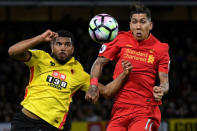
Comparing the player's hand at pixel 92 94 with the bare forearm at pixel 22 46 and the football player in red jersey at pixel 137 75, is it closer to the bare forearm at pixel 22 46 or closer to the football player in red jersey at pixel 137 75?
the football player in red jersey at pixel 137 75

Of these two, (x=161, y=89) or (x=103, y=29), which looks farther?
(x=103, y=29)

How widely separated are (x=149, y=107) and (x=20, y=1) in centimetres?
897

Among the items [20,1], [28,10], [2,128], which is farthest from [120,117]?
[28,10]

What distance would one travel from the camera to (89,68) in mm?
13523

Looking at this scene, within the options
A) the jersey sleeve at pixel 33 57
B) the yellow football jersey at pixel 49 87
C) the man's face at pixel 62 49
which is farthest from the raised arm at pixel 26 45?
the man's face at pixel 62 49

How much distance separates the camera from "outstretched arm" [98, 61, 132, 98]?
5471 millimetres

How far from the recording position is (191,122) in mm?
12898

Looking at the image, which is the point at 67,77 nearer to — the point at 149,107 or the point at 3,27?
the point at 149,107

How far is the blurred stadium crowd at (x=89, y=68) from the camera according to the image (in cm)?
1378

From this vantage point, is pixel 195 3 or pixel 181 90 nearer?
pixel 195 3

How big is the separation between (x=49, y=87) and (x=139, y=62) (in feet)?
4.12

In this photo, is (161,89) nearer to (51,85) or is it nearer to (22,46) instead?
(51,85)

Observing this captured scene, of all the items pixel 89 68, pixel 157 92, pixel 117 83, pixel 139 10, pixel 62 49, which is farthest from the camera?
pixel 89 68

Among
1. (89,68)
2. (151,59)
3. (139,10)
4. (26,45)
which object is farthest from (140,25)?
(89,68)
